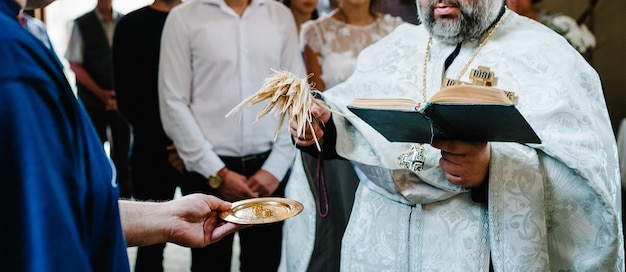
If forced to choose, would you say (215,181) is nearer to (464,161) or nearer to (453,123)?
(464,161)

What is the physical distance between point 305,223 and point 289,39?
113 cm

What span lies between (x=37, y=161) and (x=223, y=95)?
2479 millimetres

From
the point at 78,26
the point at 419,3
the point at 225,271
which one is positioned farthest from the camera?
the point at 78,26

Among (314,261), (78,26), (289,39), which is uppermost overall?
(289,39)

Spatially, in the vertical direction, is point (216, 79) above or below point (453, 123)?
below

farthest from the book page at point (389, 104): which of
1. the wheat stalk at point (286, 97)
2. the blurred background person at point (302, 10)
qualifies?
the blurred background person at point (302, 10)

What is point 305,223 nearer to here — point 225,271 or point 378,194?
point 378,194

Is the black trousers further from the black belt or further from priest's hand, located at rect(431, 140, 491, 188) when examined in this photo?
priest's hand, located at rect(431, 140, 491, 188)

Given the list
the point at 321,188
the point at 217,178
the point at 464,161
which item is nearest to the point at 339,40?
the point at 217,178

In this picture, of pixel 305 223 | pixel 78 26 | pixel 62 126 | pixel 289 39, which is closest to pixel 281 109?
pixel 305 223

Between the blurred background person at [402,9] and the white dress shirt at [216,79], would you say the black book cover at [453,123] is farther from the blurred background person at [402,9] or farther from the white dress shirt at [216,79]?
the white dress shirt at [216,79]

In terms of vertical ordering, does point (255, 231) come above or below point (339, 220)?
below

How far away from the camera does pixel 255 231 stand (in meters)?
3.70

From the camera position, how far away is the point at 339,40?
407cm
